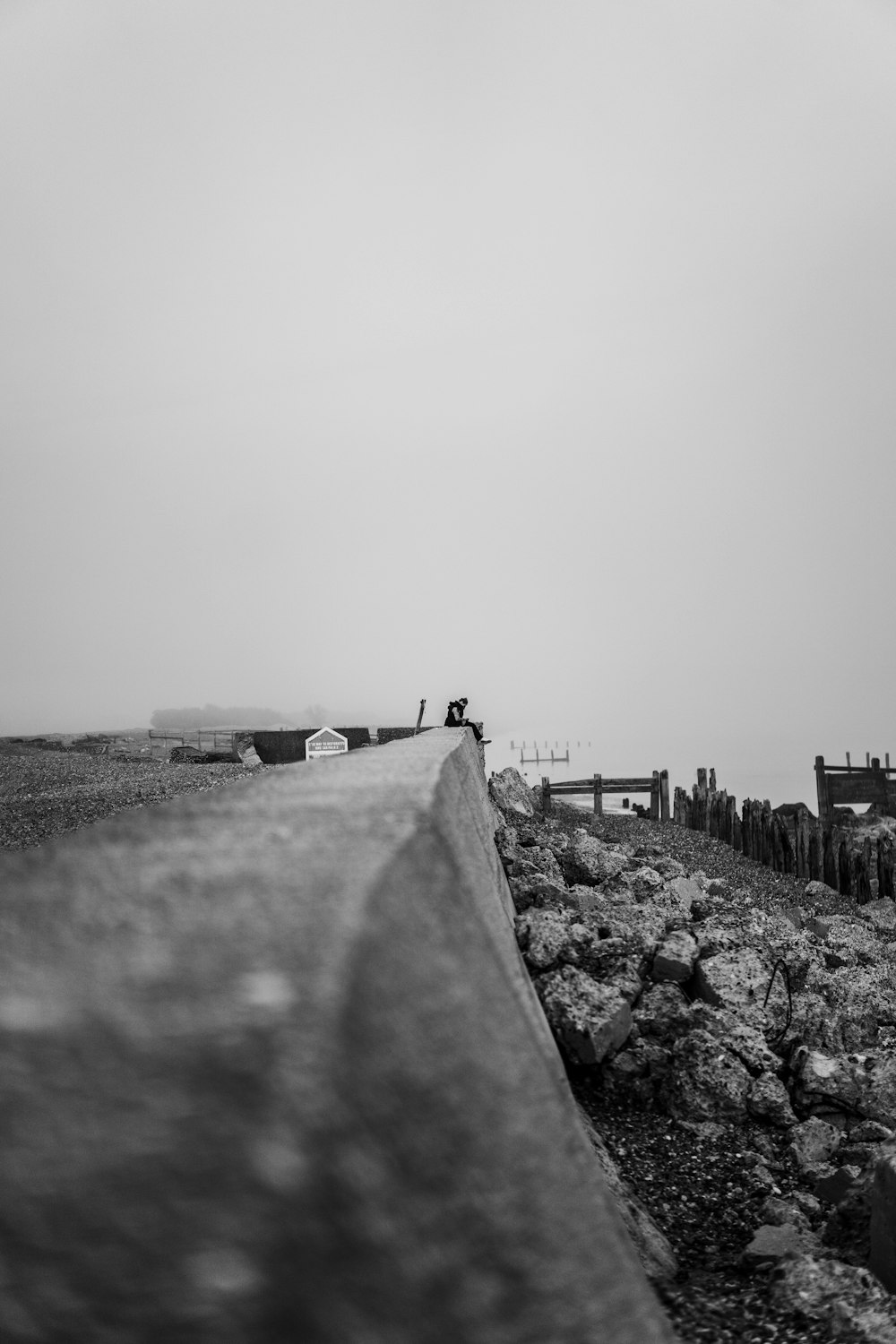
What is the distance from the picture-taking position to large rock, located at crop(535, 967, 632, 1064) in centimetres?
375

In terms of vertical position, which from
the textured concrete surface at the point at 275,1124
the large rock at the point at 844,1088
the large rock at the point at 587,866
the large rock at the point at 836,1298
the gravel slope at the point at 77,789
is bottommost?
the large rock at the point at 844,1088

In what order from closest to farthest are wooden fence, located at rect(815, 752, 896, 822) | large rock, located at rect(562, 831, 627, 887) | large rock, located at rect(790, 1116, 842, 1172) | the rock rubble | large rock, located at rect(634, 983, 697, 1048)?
the rock rubble → large rock, located at rect(790, 1116, 842, 1172) → large rock, located at rect(634, 983, 697, 1048) → large rock, located at rect(562, 831, 627, 887) → wooden fence, located at rect(815, 752, 896, 822)

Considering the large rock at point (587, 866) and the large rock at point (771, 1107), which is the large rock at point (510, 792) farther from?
the large rock at point (771, 1107)

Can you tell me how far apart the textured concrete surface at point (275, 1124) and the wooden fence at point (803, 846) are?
10902mm

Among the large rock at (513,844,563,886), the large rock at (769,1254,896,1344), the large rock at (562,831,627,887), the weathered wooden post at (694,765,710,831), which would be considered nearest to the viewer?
the large rock at (769,1254,896,1344)

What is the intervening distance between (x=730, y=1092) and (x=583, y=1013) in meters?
0.71

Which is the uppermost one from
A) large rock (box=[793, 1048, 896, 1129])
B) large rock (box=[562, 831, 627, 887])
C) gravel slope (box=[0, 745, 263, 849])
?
gravel slope (box=[0, 745, 263, 849])

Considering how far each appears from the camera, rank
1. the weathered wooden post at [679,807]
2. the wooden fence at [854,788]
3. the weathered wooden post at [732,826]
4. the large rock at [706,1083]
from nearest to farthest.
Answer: the large rock at [706,1083], the weathered wooden post at [732,826], the weathered wooden post at [679,807], the wooden fence at [854,788]

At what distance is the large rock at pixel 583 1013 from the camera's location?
3.75 metres

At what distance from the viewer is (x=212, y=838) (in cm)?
109

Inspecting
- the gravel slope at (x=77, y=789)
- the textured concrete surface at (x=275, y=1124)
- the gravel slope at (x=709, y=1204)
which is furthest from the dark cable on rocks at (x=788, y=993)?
the gravel slope at (x=77, y=789)

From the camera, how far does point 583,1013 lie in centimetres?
380

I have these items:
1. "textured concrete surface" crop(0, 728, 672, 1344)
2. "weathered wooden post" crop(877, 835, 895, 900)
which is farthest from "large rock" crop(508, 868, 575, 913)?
"weathered wooden post" crop(877, 835, 895, 900)

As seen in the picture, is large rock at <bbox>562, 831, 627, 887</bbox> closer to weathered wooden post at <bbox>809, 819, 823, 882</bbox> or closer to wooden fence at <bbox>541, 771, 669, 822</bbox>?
weathered wooden post at <bbox>809, 819, 823, 882</bbox>
